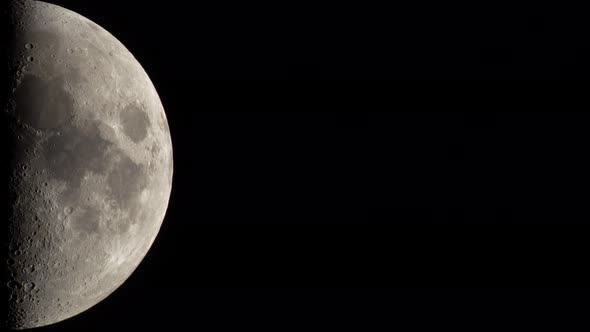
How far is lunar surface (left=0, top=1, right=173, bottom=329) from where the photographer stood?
14.6 ft

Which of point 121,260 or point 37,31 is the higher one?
point 37,31

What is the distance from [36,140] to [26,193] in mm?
377

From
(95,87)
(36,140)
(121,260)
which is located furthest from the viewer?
(121,260)

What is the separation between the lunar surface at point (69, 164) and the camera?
4453 mm

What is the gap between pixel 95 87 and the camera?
15.6 ft

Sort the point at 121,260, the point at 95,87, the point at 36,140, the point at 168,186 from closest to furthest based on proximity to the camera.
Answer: the point at 36,140
the point at 95,87
the point at 121,260
the point at 168,186

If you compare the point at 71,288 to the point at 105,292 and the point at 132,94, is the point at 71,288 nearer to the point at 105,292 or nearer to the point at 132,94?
the point at 105,292

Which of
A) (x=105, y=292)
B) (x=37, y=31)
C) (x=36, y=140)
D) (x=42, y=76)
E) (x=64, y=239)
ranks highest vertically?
(x=37, y=31)

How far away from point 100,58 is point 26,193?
1180 millimetres

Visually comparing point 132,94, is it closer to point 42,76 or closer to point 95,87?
point 95,87

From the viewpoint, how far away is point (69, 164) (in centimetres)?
448

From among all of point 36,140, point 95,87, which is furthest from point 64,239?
point 95,87

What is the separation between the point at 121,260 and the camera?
508 cm

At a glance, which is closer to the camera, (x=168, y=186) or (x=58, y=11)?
(x=58, y=11)
